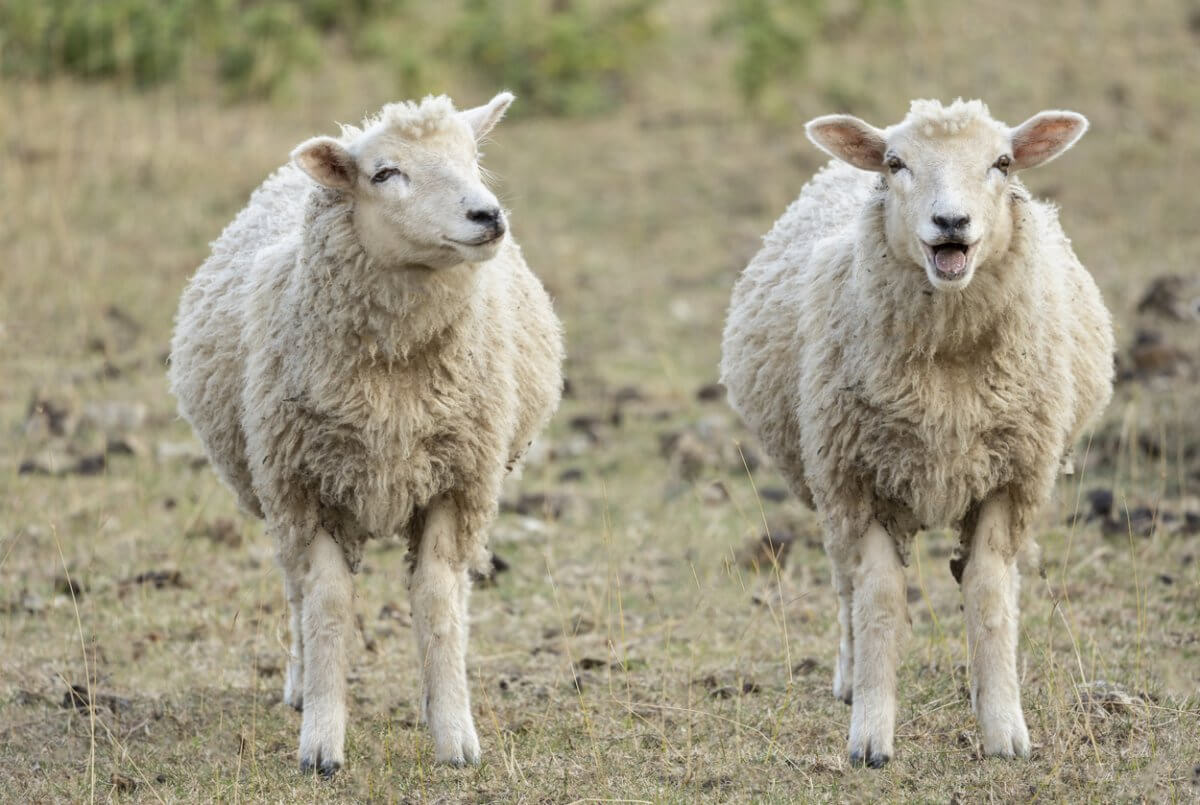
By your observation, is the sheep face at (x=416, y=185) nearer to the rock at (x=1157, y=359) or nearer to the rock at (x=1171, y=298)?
the rock at (x=1157, y=359)

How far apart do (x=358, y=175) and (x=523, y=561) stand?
2899 mm

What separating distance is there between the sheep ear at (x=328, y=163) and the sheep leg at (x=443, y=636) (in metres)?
1.05

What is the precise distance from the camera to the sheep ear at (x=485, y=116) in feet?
17.1

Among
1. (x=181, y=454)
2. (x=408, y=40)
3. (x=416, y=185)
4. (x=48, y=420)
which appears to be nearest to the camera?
(x=416, y=185)

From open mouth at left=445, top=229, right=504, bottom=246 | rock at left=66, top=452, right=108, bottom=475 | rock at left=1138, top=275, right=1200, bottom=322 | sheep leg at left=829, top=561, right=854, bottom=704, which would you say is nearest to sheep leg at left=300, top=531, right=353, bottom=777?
open mouth at left=445, top=229, right=504, bottom=246

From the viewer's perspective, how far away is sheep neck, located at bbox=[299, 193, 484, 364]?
4.93 m

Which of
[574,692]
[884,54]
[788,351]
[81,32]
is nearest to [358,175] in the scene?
[788,351]

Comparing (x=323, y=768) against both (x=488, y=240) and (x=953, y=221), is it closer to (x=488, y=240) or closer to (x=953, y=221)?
(x=488, y=240)

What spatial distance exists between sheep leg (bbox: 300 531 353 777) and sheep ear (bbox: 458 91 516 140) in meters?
1.39

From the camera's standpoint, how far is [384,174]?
16.1ft

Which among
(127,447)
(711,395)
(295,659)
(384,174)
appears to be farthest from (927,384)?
(127,447)

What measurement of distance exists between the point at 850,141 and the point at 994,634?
1.58 metres

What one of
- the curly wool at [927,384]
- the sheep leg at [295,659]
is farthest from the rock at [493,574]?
the curly wool at [927,384]

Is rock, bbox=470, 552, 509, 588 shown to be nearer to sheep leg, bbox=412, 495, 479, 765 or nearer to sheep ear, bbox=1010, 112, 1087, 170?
sheep leg, bbox=412, 495, 479, 765
